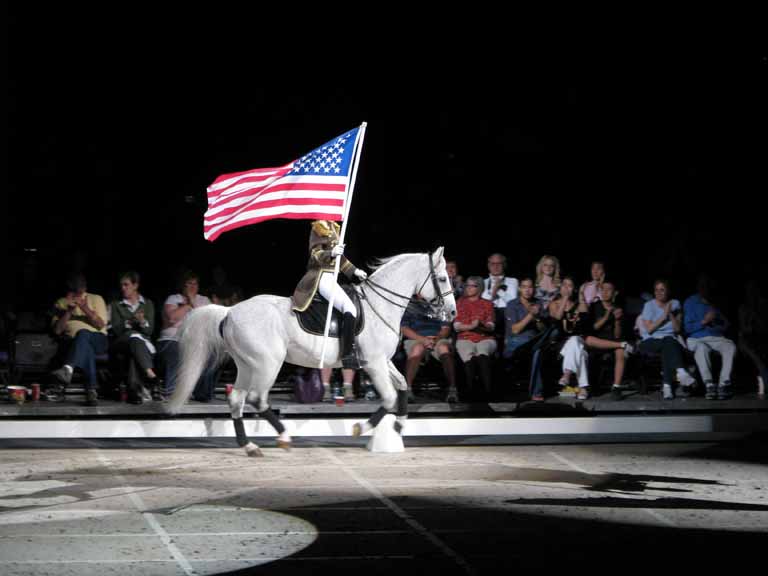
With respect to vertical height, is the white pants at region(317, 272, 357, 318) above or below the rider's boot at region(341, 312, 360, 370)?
above

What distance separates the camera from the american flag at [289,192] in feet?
32.8

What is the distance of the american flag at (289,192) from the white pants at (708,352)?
536 centimetres

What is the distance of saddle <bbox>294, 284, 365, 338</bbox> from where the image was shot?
9.98m

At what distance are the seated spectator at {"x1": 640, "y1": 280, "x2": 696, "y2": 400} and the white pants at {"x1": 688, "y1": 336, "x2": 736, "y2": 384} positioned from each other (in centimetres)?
16

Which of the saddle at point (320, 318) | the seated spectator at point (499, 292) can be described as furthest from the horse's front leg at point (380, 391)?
the seated spectator at point (499, 292)

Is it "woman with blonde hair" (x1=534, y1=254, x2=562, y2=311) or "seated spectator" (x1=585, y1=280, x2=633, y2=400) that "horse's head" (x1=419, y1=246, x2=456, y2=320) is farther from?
"seated spectator" (x1=585, y1=280, x2=633, y2=400)

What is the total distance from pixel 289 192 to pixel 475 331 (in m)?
3.74

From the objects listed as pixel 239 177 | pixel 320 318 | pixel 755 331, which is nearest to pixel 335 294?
pixel 320 318

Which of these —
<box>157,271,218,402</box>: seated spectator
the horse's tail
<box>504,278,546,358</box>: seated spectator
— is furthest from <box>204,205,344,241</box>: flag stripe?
<box>504,278,546,358</box>: seated spectator

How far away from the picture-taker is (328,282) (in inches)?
392

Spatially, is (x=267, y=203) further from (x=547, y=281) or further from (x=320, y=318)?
(x=547, y=281)

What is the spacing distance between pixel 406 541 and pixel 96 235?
9.35m

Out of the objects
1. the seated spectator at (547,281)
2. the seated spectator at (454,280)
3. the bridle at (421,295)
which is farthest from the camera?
the seated spectator at (547,281)

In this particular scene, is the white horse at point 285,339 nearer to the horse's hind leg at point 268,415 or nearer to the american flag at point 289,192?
the horse's hind leg at point 268,415
